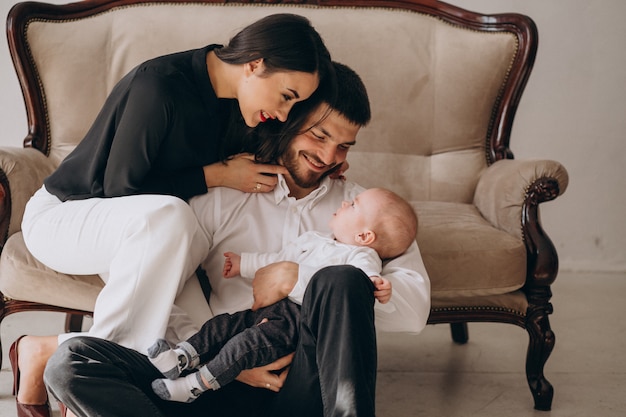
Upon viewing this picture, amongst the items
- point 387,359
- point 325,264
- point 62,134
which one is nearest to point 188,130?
point 325,264

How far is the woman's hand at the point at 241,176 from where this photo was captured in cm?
192

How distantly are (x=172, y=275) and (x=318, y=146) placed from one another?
0.53 metres

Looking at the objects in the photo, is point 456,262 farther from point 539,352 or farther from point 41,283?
point 41,283

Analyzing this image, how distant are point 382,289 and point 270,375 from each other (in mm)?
317

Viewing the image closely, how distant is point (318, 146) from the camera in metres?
1.90

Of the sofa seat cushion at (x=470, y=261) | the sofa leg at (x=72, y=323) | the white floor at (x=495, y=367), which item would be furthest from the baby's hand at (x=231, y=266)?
the sofa leg at (x=72, y=323)

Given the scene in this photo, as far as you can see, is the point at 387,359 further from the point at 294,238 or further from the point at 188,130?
the point at 188,130

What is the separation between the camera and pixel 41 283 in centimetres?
194

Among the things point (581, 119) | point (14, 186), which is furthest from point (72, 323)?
point (581, 119)

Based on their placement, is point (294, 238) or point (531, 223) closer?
point (294, 238)

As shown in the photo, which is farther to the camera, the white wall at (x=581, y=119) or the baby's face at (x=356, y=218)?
the white wall at (x=581, y=119)

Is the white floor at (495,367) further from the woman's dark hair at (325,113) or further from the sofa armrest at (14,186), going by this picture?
the woman's dark hair at (325,113)

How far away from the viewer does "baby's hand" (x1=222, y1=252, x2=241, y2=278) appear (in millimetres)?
1783

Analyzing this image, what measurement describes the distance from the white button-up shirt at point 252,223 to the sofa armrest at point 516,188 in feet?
1.80
